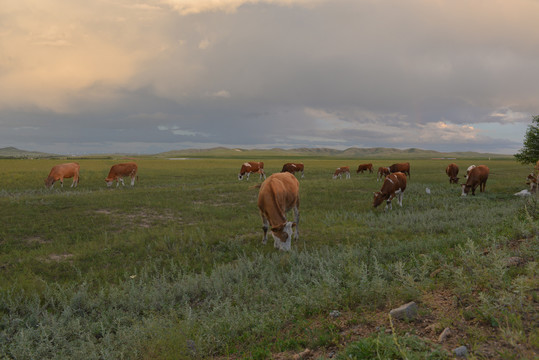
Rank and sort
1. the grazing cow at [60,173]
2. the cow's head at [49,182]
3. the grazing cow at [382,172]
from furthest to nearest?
the grazing cow at [382,172]
the grazing cow at [60,173]
the cow's head at [49,182]

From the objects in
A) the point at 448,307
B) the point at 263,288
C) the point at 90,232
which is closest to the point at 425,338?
the point at 448,307

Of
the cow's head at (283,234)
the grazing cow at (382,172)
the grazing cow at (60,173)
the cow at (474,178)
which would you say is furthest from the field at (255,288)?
the grazing cow at (382,172)

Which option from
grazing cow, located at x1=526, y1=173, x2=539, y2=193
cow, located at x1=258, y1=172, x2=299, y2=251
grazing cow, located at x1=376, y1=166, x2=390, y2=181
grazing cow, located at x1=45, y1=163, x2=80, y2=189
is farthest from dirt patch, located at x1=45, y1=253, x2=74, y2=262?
grazing cow, located at x1=376, y1=166, x2=390, y2=181

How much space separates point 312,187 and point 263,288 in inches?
759

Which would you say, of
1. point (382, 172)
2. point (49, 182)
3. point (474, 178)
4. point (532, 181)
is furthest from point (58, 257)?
point (382, 172)

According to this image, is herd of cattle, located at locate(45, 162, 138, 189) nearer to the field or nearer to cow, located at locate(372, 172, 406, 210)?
the field

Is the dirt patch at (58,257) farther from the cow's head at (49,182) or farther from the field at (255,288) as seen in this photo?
the cow's head at (49,182)

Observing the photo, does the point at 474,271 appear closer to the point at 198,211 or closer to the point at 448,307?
the point at 448,307

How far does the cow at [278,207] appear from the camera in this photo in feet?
32.0

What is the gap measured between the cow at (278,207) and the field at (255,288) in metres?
0.67

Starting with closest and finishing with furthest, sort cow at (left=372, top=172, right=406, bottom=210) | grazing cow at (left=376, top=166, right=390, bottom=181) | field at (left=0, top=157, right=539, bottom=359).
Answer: field at (left=0, top=157, right=539, bottom=359) < cow at (left=372, top=172, right=406, bottom=210) < grazing cow at (left=376, top=166, right=390, bottom=181)

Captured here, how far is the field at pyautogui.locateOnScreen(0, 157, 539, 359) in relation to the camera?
371 centimetres

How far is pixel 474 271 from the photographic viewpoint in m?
4.41

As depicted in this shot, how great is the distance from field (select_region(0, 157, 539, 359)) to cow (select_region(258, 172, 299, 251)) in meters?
0.67
